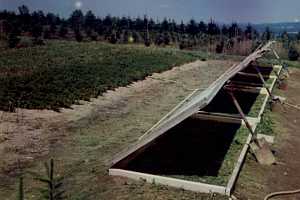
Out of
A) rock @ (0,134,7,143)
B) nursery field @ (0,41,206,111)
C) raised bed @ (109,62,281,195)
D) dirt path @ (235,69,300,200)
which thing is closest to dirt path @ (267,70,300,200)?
dirt path @ (235,69,300,200)

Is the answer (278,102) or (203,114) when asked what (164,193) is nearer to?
(203,114)

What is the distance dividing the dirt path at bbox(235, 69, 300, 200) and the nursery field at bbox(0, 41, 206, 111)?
21.5 feet

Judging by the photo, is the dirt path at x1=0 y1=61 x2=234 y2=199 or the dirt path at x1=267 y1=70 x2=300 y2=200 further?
the dirt path at x1=267 y1=70 x2=300 y2=200

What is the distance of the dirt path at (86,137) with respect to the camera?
21.6 ft

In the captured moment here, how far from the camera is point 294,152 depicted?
920 centimetres

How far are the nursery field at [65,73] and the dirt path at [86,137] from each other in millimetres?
768

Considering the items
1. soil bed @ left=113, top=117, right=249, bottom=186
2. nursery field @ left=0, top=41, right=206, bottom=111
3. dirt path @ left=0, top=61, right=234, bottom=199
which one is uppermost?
nursery field @ left=0, top=41, right=206, bottom=111

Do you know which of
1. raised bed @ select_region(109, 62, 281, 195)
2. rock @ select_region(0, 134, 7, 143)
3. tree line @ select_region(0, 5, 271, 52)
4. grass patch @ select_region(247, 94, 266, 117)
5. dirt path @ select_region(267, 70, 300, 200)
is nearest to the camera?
raised bed @ select_region(109, 62, 281, 195)

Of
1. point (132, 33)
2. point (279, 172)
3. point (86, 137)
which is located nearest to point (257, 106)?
point (279, 172)

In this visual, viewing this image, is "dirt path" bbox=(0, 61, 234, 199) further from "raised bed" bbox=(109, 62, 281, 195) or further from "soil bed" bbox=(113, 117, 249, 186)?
"soil bed" bbox=(113, 117, 249, 186)

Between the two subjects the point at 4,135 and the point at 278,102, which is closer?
the point at 4,135

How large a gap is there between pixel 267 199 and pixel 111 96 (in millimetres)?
8931

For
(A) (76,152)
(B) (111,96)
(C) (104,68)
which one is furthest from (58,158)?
(C) (104,68)

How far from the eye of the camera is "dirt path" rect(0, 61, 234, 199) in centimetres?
659
